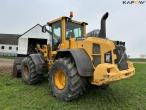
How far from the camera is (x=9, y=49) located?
74125mm

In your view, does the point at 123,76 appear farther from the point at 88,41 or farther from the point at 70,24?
the point at 70,24

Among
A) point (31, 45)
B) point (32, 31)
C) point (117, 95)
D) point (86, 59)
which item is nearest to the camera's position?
point (86, 59)

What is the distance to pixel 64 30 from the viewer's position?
9641 mm

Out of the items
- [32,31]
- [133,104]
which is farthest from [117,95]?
[32,31]

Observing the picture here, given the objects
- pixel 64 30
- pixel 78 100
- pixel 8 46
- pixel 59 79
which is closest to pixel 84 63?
pixel 78 100

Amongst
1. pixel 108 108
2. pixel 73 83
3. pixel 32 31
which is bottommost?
pixel 108 108

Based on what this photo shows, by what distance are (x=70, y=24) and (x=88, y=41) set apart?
1726 millimetres

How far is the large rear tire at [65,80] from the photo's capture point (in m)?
8.23

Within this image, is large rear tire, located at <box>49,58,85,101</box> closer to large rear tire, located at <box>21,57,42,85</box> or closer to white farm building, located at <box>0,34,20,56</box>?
large rear tire, located at <box>21,57,42,85</box>

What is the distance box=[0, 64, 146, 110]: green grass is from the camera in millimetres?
8000

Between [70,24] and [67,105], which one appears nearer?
[67,105]

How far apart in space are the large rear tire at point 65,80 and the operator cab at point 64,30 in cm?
111

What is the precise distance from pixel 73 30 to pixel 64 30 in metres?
0.50

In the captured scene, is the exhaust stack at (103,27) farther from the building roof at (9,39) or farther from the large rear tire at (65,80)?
Answer: the building roof at (9,39)
